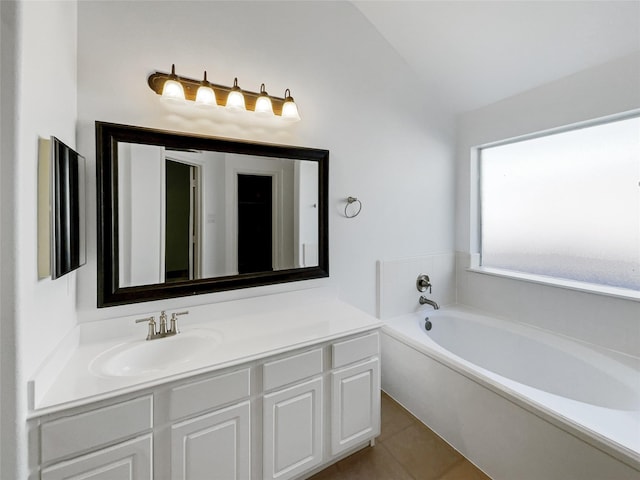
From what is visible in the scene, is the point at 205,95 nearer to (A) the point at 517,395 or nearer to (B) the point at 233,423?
(B) the point at 233,423

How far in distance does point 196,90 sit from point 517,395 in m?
2.32

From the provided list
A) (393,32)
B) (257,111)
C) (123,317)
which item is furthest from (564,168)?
(123,317)

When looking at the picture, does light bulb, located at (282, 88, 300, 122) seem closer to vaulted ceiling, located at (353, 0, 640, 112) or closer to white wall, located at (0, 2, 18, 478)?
vaulted ceiling, located at (353, 0, 640, 112)

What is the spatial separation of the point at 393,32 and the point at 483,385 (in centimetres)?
254

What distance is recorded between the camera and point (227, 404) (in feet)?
4.05

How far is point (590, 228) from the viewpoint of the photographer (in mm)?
2049

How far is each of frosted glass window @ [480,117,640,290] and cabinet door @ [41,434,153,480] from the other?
2.84 m

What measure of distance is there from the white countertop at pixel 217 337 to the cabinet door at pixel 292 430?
25cm

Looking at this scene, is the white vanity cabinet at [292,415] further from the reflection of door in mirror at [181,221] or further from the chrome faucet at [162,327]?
the reflection of door in mirror at [181,221]

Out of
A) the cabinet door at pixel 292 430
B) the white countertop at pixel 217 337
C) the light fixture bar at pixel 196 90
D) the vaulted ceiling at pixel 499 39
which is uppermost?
the vaulted ceiling at pixel 499 39

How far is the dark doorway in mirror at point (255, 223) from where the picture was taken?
69.5 inches

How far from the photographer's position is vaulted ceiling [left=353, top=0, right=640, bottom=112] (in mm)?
1686

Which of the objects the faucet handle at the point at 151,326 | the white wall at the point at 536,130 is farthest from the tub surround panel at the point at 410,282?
the faucet handle at the point at 151,326

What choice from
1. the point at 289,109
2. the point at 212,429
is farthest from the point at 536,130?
the point at 212,429
